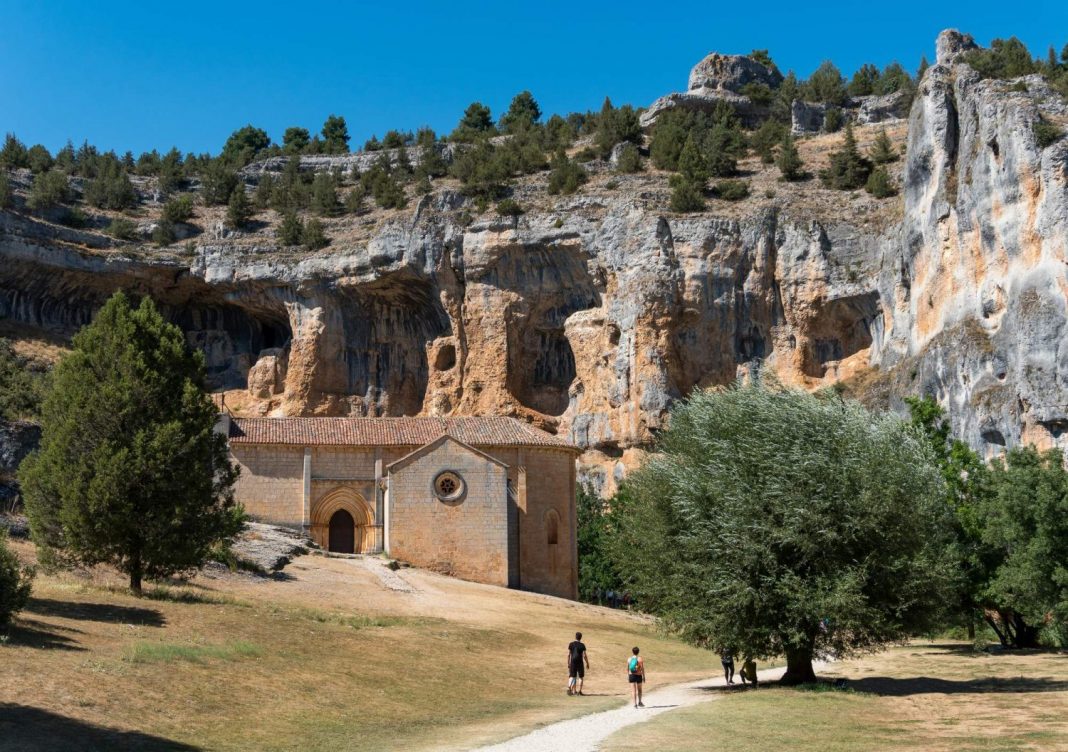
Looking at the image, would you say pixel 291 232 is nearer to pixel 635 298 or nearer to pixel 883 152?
pixel 635 298

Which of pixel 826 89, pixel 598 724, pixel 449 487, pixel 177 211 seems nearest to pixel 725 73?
pixel 826 89

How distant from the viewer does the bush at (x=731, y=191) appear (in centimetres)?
6475

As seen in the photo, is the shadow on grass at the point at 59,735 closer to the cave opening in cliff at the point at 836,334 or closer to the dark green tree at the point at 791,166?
the cave opening in cliff at the point at 836,334

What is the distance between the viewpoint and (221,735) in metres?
14.9

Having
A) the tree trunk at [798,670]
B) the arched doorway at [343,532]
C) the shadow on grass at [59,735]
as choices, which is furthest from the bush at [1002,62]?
the shadow on grass at [59,735]

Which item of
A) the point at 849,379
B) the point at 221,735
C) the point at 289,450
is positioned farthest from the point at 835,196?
the point at 221,735

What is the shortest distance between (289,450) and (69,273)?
2906cm

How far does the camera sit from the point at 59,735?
13164 millimetres

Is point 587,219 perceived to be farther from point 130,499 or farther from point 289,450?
point 130,499

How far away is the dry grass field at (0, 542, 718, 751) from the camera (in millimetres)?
14867

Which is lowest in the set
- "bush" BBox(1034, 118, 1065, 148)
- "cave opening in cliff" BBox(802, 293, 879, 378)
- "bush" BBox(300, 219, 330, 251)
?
"cave opening in cliff" BBox(802, 293, 879, 378)

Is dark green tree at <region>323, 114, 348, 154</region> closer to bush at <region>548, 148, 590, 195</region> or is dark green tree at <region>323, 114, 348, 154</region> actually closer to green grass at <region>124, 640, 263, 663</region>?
bush at <region>548, 148, 590, 195</region>

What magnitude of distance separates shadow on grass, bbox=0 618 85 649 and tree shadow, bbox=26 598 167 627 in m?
1.40

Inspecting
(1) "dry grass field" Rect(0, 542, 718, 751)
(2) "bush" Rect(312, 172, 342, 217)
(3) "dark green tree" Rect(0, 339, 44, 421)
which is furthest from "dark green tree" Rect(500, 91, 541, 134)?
(1) "dry grass field" Rect(0, 542, 718, 751)
